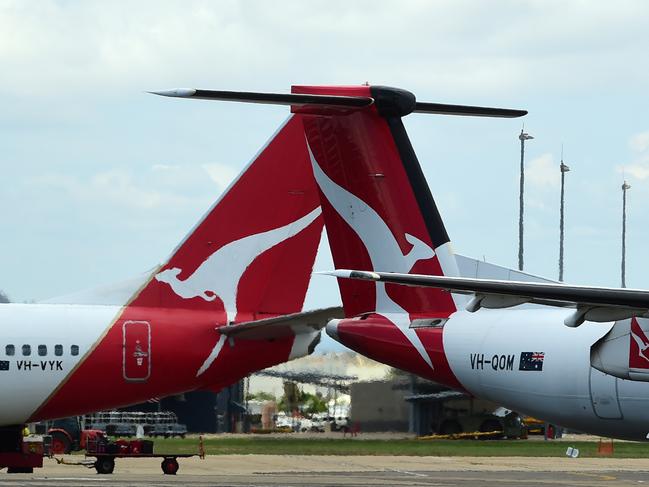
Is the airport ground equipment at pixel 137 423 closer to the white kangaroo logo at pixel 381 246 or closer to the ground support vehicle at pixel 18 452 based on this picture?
the ground support vehicle at pixel 18 452

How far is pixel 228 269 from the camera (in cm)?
2964

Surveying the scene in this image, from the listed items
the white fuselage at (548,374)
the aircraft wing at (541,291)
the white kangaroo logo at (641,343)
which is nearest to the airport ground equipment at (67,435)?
the white fuselage at (548,374)

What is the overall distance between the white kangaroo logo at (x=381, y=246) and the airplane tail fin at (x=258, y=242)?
6.89 m

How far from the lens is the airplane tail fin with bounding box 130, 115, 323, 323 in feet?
96.8

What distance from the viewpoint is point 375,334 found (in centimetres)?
2219

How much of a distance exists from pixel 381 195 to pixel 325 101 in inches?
71.9

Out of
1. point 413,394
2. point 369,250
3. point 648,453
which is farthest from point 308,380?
point 369,250

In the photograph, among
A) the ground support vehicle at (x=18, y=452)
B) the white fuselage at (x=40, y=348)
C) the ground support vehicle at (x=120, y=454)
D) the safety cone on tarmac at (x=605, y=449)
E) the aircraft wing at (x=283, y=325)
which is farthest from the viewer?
the safety cone on tarmac at (x=605, y=449)

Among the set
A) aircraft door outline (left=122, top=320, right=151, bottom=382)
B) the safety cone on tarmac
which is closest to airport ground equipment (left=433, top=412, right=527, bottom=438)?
the safety cone on tarmac

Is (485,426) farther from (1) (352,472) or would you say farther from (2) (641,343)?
(2) (641,343)

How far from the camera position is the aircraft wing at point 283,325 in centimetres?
2695

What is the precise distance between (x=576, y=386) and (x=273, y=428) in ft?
113

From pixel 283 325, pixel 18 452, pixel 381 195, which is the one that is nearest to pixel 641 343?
pixel 381 195

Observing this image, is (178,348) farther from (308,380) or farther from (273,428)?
(273,428)
